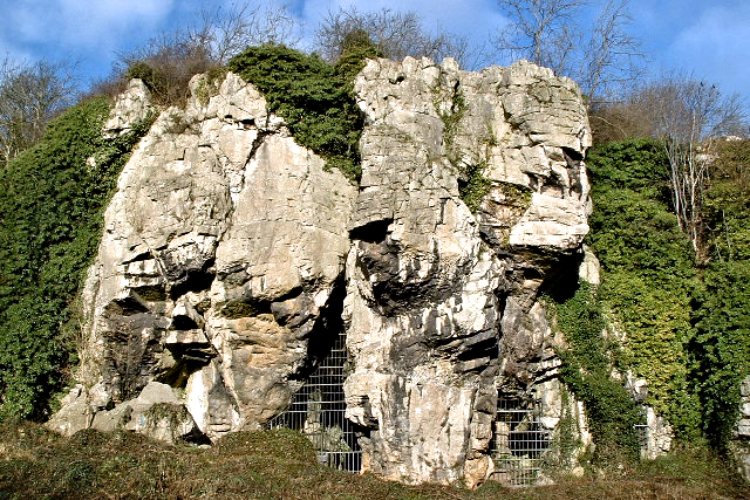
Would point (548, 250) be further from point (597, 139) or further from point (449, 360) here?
point (597, 139)

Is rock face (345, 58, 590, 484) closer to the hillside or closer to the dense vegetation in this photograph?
the hillside

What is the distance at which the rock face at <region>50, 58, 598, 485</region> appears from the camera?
993 centimetres

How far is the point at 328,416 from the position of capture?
11414 millimetres

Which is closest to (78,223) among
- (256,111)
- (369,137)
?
(256,111)

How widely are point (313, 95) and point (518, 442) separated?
7.03m

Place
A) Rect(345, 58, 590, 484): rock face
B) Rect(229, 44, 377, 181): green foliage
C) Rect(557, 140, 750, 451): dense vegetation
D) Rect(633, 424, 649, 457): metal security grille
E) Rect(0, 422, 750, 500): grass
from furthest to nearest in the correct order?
Rect(229, 44, 377, 181): green foliage < Rect(633, 424, 649, 457): metal security grille < Rect(557, 140, 750, 451): dense vegetation < Rect(345, 58, 590, 484): rock face < Rect(0, 422, 750, 500): grass

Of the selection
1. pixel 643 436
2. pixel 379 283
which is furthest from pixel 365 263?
pixel 643 436

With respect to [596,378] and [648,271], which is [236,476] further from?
[648,271]

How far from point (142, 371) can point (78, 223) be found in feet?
10.1

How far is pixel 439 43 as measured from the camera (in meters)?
17.9

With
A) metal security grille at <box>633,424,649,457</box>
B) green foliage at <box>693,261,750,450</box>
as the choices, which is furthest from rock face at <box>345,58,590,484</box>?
green foliage at <box>693,261,750,450</box>

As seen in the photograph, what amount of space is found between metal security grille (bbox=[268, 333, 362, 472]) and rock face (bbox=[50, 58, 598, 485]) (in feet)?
0.91

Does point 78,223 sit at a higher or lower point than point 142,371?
higher

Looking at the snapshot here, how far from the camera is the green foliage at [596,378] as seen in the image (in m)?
10.4
